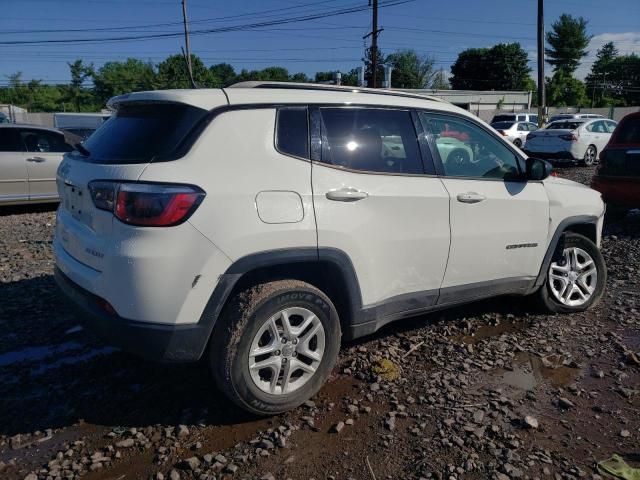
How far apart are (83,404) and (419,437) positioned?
2.03 m

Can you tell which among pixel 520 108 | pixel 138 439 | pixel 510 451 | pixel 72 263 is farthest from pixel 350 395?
pixel 520 108

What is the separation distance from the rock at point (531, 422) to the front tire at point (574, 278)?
1.75m

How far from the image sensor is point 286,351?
3041 mm

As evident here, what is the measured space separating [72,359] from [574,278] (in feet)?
13.8

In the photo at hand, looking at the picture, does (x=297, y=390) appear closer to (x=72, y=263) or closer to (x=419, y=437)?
(x=419, y=437)

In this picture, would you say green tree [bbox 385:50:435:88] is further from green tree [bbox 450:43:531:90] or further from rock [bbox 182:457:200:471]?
rock [bbox 182:457:200:471]

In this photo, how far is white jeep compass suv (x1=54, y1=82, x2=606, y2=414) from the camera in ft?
8.79

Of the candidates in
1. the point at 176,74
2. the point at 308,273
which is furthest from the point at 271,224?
the point at 176,74

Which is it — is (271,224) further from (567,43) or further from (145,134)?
A: (567,43)

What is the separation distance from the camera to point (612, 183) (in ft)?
25.3

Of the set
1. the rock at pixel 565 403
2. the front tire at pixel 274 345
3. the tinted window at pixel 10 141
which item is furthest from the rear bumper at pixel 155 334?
the tinted window at pixel 10 141

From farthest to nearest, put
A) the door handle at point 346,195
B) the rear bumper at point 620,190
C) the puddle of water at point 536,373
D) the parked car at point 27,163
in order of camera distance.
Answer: the parked car at point 27,163 < the rear bumper at point 620,190 < the puddle of water at point 536,373 < the door handle at point 346,195

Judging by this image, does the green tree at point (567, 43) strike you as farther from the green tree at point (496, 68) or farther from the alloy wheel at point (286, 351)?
the alloy wheel at point (286, 351)

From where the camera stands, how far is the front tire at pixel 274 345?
112 inches
